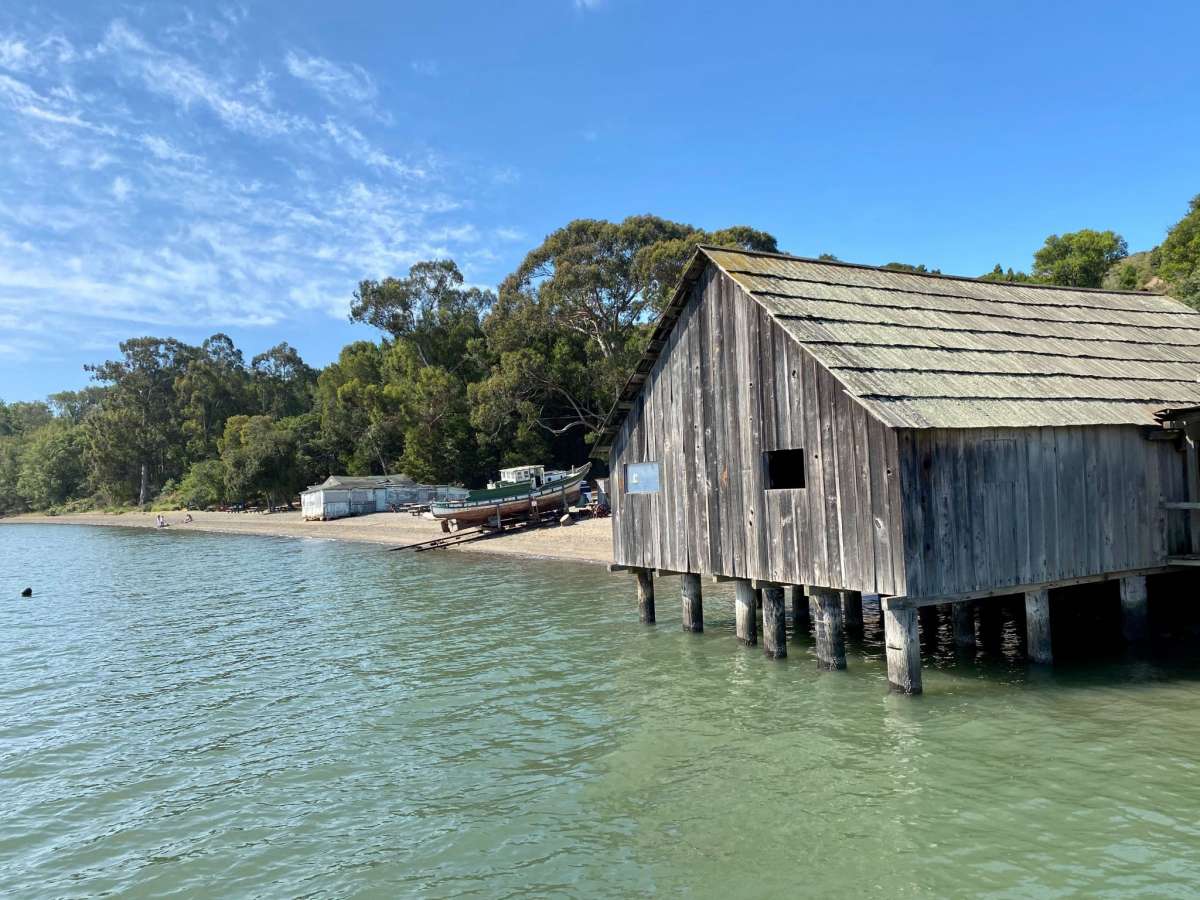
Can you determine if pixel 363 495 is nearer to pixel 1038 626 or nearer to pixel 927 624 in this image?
pixel 927 624

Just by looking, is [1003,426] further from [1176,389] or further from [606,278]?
[606,278]

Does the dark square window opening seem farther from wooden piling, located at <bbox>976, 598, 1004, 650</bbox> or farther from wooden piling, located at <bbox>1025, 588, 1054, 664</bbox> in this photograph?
wooden piling, located at <bbox>976, 598, 1004, 650</bbox>

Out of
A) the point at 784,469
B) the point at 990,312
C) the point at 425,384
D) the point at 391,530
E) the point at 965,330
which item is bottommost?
the point at 391,530

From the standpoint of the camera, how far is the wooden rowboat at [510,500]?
45.9 metres

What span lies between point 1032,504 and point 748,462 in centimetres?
479

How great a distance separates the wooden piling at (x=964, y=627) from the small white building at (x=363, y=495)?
5506 cm

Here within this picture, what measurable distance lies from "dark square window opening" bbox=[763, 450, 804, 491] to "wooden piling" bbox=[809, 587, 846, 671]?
2.08m

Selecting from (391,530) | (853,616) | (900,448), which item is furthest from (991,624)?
(391,530)

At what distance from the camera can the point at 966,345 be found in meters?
15.2

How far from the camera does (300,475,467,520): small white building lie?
6838cm

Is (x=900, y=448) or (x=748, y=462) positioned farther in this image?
(x=748, y=462)

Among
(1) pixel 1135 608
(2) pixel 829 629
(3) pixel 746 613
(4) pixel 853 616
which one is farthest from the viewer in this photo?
(4) pixel 853 616

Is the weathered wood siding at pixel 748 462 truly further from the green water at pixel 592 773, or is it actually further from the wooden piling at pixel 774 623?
the green water at pixel 592 773

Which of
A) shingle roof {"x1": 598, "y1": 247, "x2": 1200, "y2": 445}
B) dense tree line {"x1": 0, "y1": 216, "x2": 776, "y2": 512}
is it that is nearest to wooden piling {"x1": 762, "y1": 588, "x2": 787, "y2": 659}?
shingle roof {"x1": 598, "y1": 247, "x2": 1200, "y2": 445}
